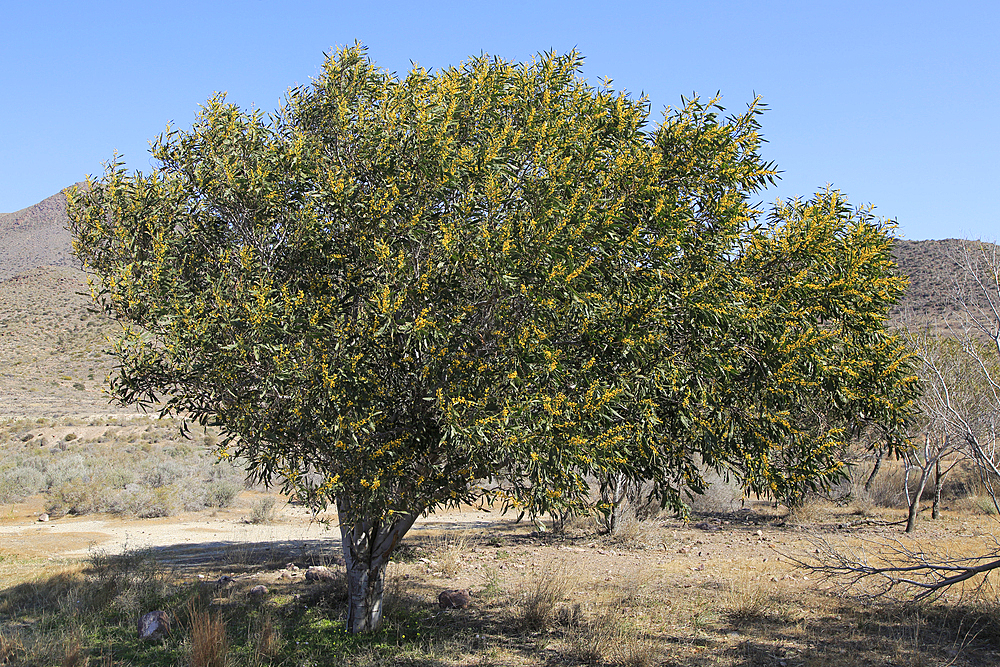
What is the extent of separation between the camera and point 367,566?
9.91 m

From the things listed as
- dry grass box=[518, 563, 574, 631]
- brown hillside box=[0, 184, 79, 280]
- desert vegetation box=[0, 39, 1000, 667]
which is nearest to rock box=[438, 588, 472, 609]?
dry grass box=[518, 563, 574, 631]

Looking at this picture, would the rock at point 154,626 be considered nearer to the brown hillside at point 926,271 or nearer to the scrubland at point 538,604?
the scrubland at point 538,604

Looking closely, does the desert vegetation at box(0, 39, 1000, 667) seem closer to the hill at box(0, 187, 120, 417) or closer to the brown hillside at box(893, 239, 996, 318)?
the brown hillside at box(893, 239, 996, 318)

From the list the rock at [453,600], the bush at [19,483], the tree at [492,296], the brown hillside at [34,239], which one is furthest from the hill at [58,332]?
the brown hillside at [34,239]

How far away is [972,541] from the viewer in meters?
16.9

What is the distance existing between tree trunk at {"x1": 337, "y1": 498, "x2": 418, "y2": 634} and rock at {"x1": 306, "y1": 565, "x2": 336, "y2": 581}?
321 centimetres

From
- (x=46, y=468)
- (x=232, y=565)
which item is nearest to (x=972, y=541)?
(x=232, y=565)

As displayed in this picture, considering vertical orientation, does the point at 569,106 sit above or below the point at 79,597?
above

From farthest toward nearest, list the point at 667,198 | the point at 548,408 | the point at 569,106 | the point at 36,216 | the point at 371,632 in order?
the point at 36,216 < the point at 371,632 < the point at 569,106 < the point at 667,198 < the point at 548,408

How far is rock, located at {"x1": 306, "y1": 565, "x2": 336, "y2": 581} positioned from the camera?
1331 cm

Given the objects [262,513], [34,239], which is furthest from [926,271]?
[34,239]

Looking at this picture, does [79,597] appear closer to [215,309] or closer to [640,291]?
[215,309]

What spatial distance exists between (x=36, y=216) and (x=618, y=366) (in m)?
179

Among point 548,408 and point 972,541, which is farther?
point 972,541
